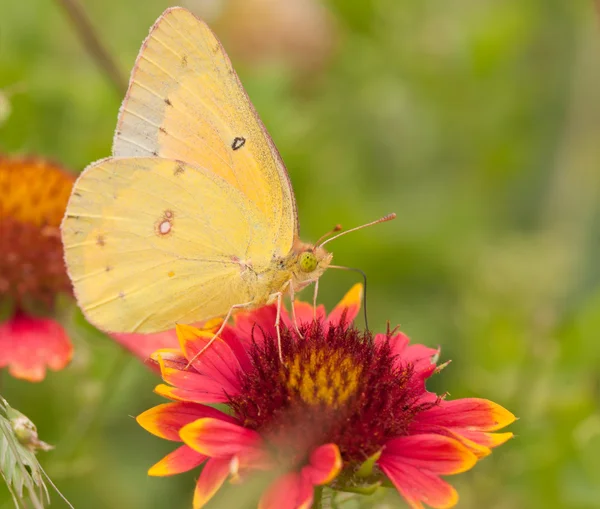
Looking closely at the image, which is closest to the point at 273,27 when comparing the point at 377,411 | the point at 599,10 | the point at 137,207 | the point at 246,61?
the point at 246,61

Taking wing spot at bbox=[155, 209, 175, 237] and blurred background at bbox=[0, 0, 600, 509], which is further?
blurred background at bbox=[0, 0, 600, 509]

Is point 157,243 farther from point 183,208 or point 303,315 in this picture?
point 303,315

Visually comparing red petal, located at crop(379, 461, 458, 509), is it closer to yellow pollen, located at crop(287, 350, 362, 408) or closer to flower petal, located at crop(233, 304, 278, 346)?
yellow pollen, located at crop(287, 350, 362, 408)

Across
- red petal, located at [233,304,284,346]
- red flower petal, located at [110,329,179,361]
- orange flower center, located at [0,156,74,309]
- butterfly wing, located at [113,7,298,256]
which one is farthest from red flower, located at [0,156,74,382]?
red petal, located at [233,304,284,346]

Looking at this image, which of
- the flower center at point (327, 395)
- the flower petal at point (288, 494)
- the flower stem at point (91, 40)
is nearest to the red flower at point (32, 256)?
the flower stem at point (91, 40)

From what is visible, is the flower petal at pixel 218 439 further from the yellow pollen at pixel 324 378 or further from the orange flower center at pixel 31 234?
the orange flower center at pixel 31 234

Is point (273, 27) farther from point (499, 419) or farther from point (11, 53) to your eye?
point (499, 419)

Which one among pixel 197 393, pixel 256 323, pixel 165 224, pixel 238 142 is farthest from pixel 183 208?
pixel 197 393
